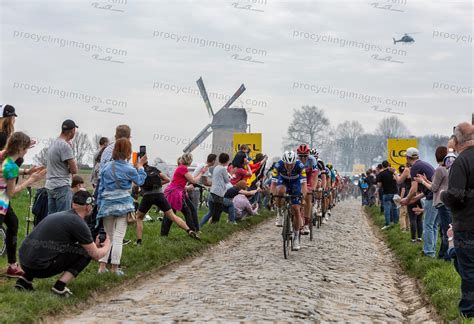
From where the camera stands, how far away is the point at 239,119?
83.4 metres

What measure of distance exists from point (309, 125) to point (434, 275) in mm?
106309

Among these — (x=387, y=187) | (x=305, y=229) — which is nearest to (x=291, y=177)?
(x=305, y=229)

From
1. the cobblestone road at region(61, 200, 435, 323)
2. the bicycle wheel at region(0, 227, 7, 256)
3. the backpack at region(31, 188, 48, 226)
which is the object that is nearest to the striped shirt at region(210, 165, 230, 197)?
the cobblestone road at region(61, 200, 435, 323)

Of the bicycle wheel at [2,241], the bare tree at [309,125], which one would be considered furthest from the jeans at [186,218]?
the bare tree at [309,125]

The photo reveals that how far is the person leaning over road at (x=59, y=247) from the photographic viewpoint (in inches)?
353

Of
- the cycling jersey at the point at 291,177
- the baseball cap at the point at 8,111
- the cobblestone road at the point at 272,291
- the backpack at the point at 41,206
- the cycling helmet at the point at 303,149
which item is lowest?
the cobblestone road at the point at 272,291

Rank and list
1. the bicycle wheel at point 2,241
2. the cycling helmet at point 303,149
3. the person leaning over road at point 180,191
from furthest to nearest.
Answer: the cycling helmet at point 303,149 < the person leaning over road at point 180,191 < the bicycle wheel at point 2,241

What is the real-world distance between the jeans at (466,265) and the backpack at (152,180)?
7283 millimetres

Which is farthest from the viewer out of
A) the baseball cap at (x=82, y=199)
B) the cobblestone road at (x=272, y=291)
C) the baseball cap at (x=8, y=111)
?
the baseball cap at (x=8, y=111)

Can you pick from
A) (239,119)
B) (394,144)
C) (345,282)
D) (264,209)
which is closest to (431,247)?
(345,282)

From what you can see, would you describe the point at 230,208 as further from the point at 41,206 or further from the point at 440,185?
the point at 440,185

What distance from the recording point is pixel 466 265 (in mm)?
8016

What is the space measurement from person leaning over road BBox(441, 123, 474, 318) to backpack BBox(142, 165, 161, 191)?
7249 mm

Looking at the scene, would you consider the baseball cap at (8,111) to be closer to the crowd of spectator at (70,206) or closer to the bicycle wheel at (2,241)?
the crowd of spectator at (70,206)
